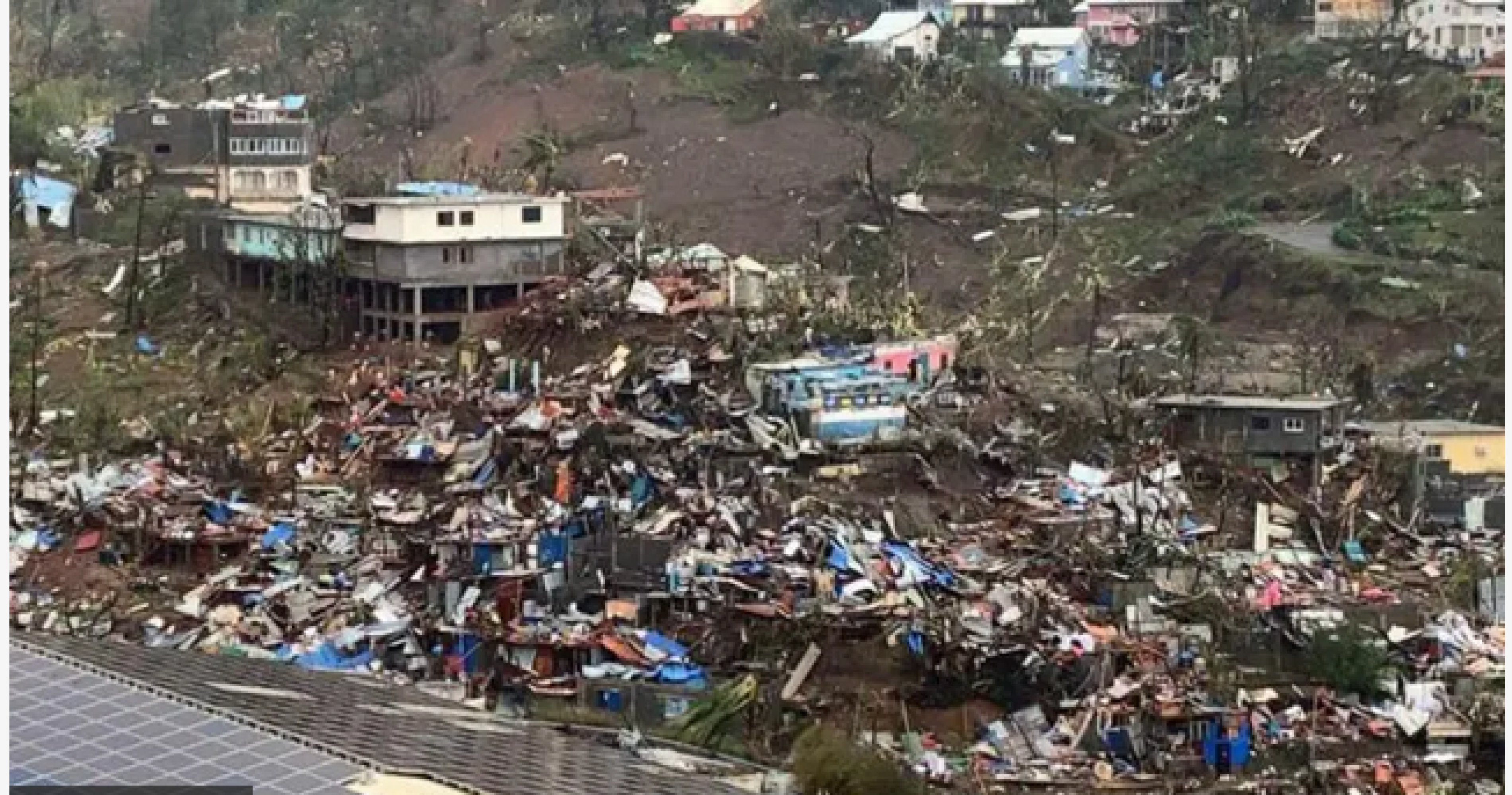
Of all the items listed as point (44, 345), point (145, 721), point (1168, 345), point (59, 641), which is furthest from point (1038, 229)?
A: point (145, 721)

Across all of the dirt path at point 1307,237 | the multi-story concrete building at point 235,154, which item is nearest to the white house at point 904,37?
the dirt path at point 1307,237

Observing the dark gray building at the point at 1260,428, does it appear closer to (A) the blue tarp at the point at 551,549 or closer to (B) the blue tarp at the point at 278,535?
(A) the blue tarp at the point at 551,549

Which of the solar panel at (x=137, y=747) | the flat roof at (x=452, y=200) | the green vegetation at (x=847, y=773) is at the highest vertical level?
the flat roof at (x=452, y=200)

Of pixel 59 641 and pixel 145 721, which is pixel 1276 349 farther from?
pixel 145 721

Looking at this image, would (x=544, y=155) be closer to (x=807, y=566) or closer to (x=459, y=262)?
(x=459, y=262)

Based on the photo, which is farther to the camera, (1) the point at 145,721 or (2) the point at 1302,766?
(2) the point at 1302,766

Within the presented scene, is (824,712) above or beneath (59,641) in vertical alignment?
beneath

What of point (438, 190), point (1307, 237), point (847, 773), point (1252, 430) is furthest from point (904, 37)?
point (847, 773)
